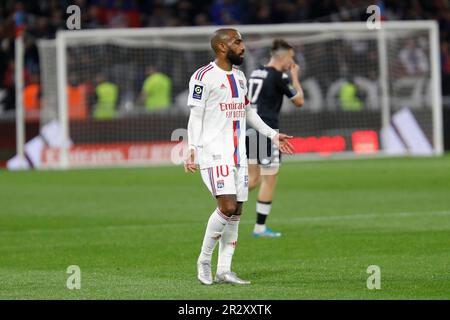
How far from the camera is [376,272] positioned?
394 inches

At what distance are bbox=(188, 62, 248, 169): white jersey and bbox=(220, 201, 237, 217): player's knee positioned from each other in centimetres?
34

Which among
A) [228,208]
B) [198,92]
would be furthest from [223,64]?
[228,208]

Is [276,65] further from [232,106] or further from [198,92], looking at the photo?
[198,92]

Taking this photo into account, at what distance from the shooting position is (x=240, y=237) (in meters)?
13.7

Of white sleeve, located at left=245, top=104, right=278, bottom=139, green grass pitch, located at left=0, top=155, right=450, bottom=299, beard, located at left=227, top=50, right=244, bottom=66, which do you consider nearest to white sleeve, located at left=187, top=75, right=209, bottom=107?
beard, located at left=227, top=50, right=244, bottom=66

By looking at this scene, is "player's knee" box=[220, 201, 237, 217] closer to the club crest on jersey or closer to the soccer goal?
the club crest on jersey

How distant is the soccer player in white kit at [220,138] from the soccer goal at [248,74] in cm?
1738

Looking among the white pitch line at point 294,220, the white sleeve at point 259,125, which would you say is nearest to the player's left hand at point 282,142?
the white sleeve at point 259,125

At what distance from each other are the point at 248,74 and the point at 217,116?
19.1 metres

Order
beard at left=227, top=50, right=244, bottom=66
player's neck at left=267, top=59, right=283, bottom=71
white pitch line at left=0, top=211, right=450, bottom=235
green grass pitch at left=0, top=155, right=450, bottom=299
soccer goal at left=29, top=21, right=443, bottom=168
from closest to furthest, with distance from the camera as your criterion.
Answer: green grass pitch at left=0, top=155, right=450, bottom=299 → beard at left=227, top=50, right=244, bottom=66 → player's neck at left=267, top=59, right=283, bottom=71 → white pitch line at left=0, top=211, right=450, bottom=235 → soccer goal at left=29, top=21, right=443, bottom=168

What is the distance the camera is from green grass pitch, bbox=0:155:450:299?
31.2 ft

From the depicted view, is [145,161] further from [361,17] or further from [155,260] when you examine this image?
[155,260]

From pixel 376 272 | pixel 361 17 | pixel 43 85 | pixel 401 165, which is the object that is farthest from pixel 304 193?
pixel 361 17

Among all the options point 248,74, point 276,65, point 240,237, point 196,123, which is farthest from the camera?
point 248,74
